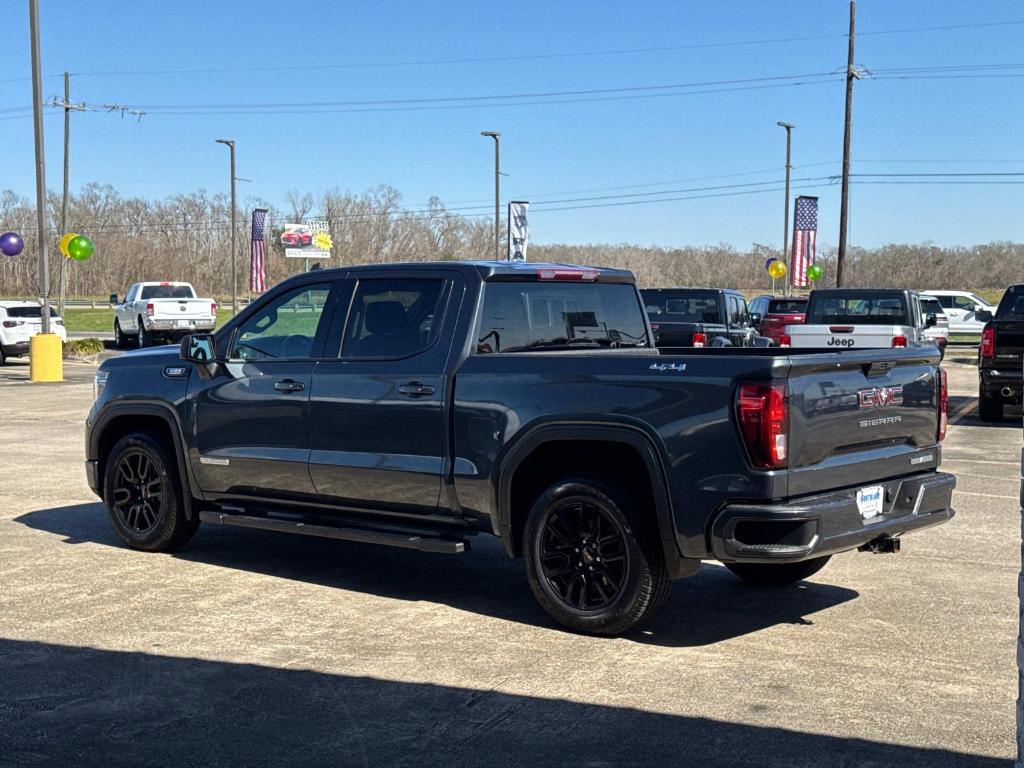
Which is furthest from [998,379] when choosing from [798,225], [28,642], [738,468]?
[798,225]

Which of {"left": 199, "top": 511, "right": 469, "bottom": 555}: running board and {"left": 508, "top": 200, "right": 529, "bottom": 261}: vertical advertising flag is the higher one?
{"left": 508, "top": 200, "right": 529, "bottom": 261}: vertical advertising flag

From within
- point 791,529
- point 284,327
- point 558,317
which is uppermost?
point 558,317

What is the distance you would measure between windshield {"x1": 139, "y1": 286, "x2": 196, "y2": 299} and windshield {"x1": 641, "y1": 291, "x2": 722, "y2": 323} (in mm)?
20590

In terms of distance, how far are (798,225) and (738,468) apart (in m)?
42.5

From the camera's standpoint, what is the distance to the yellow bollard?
24578 mm

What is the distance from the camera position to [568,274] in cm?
753

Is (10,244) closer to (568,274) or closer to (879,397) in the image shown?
(568,274)

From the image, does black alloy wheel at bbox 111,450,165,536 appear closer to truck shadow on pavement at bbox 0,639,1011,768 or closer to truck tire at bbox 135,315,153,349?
truck shadow on pavement at bbox 0,639,1011,768

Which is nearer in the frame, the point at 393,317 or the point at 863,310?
the point at 393,317

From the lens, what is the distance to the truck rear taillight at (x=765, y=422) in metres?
5.78

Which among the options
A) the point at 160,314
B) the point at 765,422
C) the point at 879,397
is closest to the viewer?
the point at 765,422

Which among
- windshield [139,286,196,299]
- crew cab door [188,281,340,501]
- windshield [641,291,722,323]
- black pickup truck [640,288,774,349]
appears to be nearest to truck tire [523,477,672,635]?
crew cab door [188,281,340,501]

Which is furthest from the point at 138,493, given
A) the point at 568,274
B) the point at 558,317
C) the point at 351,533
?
the point at 568,274

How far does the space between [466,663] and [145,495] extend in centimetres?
354
